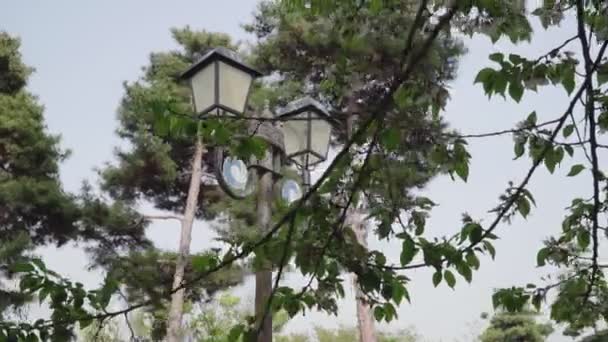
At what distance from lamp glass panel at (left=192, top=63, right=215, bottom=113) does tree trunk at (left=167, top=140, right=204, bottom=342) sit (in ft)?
17.1

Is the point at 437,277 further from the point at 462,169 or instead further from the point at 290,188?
the point at 290,188

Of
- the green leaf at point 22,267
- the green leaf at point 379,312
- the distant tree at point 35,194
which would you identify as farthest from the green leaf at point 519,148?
the distant tree at point 35,194

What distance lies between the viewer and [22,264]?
1.24 m

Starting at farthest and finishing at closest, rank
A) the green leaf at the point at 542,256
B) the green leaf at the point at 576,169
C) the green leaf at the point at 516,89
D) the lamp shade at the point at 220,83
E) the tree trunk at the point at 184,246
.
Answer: the tree trunk at the point at 184,246 → the lamp shade at the point at 220,83 → the green leaf at the point at 542,256 → the green leaf at the point at 576,169 → the green leaf at the point at 516,89

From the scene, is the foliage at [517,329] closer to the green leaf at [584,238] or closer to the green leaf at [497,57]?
the green leaf at [584,238]

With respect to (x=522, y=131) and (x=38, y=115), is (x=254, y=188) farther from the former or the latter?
(x=38, y=115)

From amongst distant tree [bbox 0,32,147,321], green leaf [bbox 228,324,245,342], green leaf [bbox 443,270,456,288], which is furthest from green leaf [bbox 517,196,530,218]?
distant tree [bbox 0,32,147,321]

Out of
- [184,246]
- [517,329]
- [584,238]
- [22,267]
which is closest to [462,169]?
[584,238]

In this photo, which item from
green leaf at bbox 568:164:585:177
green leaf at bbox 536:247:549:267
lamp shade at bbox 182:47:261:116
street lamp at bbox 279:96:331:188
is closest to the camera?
green leaf at bbox 568:164:585:177

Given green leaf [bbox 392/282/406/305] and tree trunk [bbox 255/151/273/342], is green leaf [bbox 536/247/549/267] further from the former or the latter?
tree trunk [bbox 255/151/273/342]

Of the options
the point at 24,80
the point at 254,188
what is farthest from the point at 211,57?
the point at 24,80

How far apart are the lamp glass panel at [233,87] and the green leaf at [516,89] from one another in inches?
52.8

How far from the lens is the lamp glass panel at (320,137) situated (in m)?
2.71

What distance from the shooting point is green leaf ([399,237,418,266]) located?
4.01 ft
